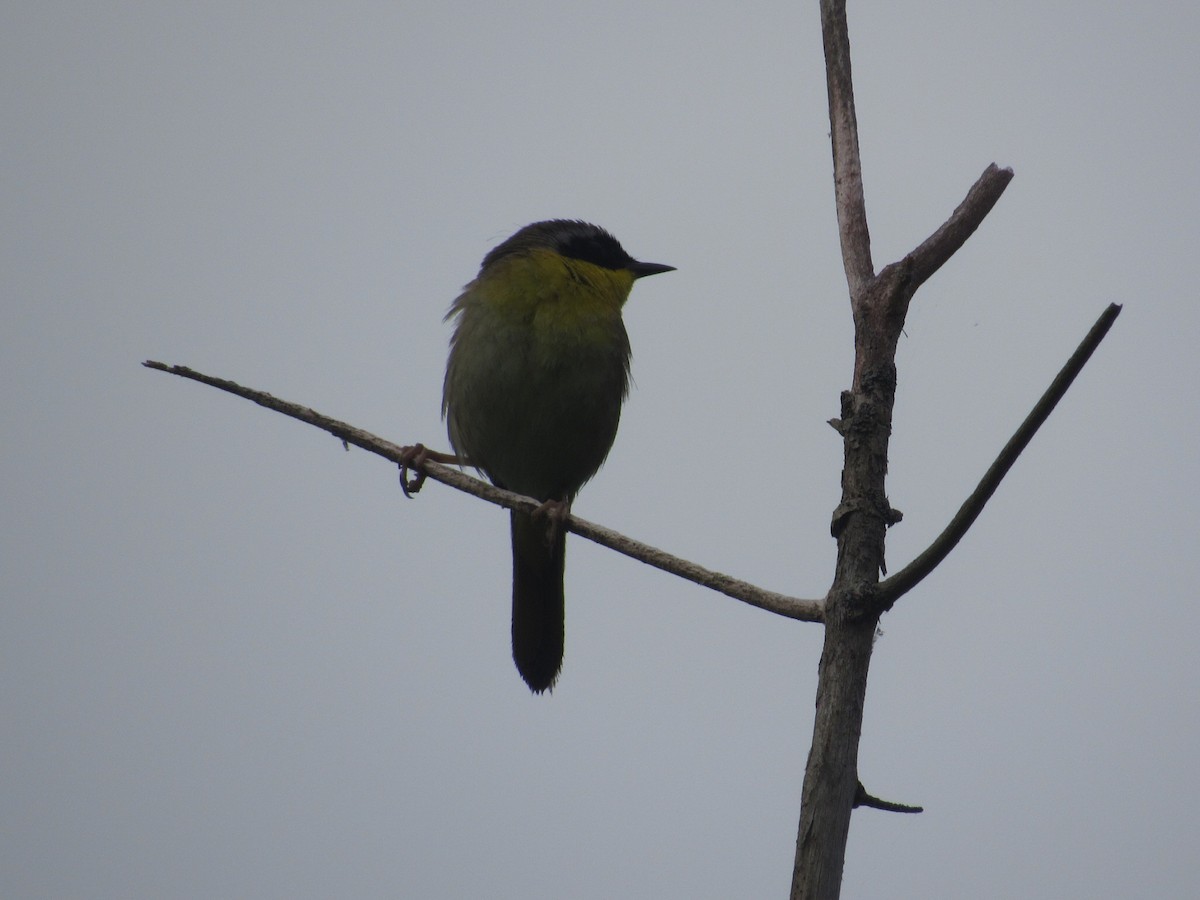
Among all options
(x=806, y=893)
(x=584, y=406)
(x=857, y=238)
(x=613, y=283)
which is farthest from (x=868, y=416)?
(x=613, y=283)

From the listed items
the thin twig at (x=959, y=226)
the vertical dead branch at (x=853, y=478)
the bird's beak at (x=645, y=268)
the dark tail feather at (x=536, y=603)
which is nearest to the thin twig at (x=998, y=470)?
the vertical dead branch at (x=853, y=478)

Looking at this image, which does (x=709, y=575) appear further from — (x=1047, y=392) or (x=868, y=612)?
(x=1047, y=392)

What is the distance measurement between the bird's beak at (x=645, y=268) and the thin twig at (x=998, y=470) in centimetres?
376

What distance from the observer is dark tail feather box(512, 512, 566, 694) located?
17.5 feet

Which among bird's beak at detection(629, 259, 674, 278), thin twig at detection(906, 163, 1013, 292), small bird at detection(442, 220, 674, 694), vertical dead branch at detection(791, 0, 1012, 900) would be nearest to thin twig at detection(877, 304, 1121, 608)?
vertical dead branch at detection(791, 0, 1012, 900)

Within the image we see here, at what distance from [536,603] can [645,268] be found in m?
1.71

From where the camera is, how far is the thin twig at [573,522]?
2355 mm

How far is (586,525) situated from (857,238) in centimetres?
92

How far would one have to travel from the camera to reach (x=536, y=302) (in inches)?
201

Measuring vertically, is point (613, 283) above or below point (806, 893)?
above

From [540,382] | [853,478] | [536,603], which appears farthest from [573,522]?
[536,603]

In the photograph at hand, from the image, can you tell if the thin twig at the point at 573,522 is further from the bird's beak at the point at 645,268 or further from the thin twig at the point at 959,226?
the bird's beak at the point at 645,268

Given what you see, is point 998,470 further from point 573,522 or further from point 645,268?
point 645,268

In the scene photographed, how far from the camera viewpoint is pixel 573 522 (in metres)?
2.87
